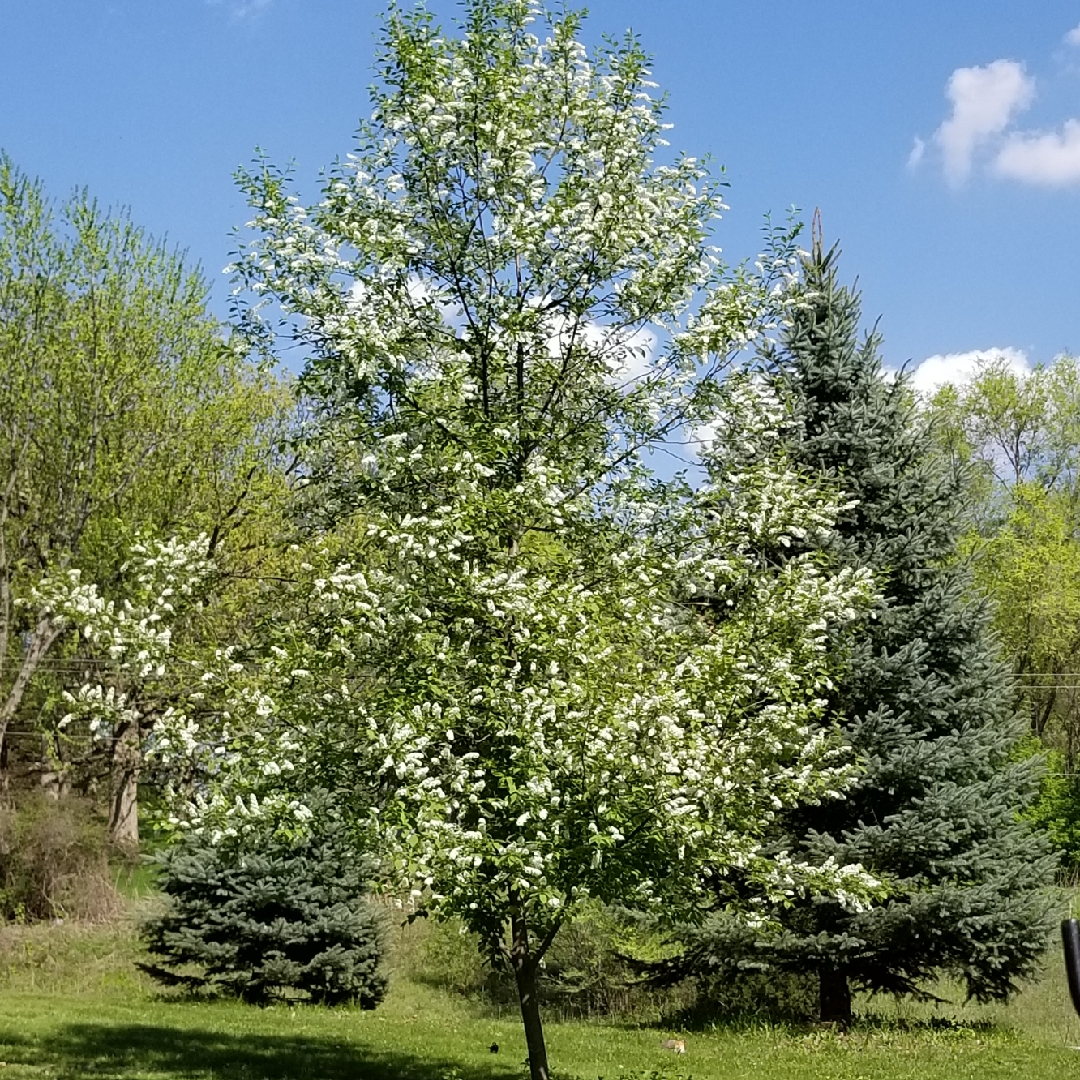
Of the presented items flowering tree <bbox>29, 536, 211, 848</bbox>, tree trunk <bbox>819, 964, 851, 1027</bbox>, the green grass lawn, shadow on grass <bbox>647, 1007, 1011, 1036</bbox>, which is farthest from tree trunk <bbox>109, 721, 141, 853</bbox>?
flowering tree <bbox>29, 536, 211, 848</bbox>

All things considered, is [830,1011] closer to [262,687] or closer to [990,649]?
[990,649]

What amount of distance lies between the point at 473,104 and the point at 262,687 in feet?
15.1

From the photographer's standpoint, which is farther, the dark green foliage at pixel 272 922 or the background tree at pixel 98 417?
the background tree at pixel 98 417

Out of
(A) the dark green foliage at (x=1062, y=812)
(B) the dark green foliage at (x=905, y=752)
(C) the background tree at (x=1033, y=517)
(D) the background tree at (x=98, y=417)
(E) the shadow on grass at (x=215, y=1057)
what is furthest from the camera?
(C) the background tree at (x=1033, y=517)

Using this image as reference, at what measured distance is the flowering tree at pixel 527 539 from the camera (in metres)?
8.17

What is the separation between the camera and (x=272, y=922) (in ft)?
60.6

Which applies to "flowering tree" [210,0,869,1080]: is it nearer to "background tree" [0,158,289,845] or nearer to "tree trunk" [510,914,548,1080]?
"tree trunk" [510,914,548,1080]

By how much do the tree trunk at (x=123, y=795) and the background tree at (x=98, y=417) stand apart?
7.1 inches

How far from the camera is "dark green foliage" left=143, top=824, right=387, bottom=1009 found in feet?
59.6

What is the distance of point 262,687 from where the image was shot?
9.23 meters

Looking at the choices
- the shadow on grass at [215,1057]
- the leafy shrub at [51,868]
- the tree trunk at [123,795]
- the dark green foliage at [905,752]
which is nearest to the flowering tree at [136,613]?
the shadow on grass at [215,1057]

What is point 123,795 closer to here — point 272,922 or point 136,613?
point 272,922

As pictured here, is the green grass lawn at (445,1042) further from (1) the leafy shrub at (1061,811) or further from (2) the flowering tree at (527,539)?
(1) the leafy shrub at (1061,811)

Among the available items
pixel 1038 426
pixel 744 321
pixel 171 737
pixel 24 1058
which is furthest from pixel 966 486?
pixel 1038 426
